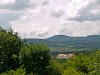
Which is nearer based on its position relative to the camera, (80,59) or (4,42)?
(4,42)

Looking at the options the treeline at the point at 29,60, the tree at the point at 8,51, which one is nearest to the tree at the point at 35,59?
the treeline at the point at 29,60

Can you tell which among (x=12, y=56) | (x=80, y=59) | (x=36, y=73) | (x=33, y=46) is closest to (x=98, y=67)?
(x=36, y=73)

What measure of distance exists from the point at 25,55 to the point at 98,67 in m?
44.5

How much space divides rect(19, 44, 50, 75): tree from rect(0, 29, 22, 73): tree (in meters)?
5.58

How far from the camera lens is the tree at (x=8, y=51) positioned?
2884 inches

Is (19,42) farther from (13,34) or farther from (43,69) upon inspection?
(43,69)

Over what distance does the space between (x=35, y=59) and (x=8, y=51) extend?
34.1 feet

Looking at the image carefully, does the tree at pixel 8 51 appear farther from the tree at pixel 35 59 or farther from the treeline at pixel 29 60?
the tree at pixel 35 59

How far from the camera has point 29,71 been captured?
6706 centimetres

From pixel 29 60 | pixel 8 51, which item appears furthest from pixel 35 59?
pixel 8 51

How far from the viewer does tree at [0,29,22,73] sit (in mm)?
73250

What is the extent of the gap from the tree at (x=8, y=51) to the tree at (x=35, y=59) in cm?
558

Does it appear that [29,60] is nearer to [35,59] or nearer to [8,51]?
[35,59]

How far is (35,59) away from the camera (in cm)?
6738
